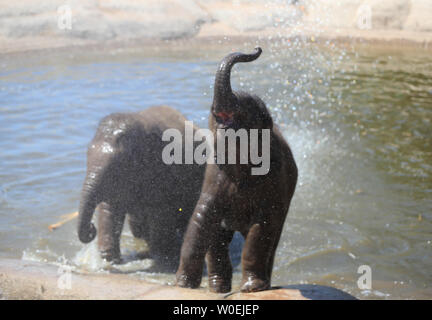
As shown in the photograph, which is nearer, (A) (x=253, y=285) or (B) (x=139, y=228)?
(A) (x=253, y=285)

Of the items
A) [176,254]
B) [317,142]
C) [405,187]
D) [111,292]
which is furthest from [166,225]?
[317,142]

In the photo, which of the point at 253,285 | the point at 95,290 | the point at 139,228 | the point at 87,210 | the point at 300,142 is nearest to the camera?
the point at 95,290

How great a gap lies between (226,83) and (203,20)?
13186 millimetres

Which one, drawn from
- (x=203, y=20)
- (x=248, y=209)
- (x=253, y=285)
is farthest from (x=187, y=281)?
(x=203, y=20)

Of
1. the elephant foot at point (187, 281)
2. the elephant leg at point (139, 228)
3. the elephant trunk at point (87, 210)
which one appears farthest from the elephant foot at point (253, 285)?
the elephant leg at point (139, 228)

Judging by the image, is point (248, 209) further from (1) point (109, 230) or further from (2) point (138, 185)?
(1) point (109, 230)

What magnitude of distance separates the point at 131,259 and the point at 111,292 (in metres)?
2.48

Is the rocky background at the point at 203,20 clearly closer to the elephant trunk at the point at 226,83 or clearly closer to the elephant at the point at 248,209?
the elephant at the point at 248,209

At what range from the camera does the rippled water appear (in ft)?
19.6

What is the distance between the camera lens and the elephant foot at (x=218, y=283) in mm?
4586

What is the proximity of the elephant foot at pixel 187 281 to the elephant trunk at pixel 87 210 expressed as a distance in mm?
1371

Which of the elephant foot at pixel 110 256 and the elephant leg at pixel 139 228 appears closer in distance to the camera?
the elephant foot at pixel 110 256

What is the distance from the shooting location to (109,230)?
5.85 m

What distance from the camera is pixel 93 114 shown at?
1053 centimetres
